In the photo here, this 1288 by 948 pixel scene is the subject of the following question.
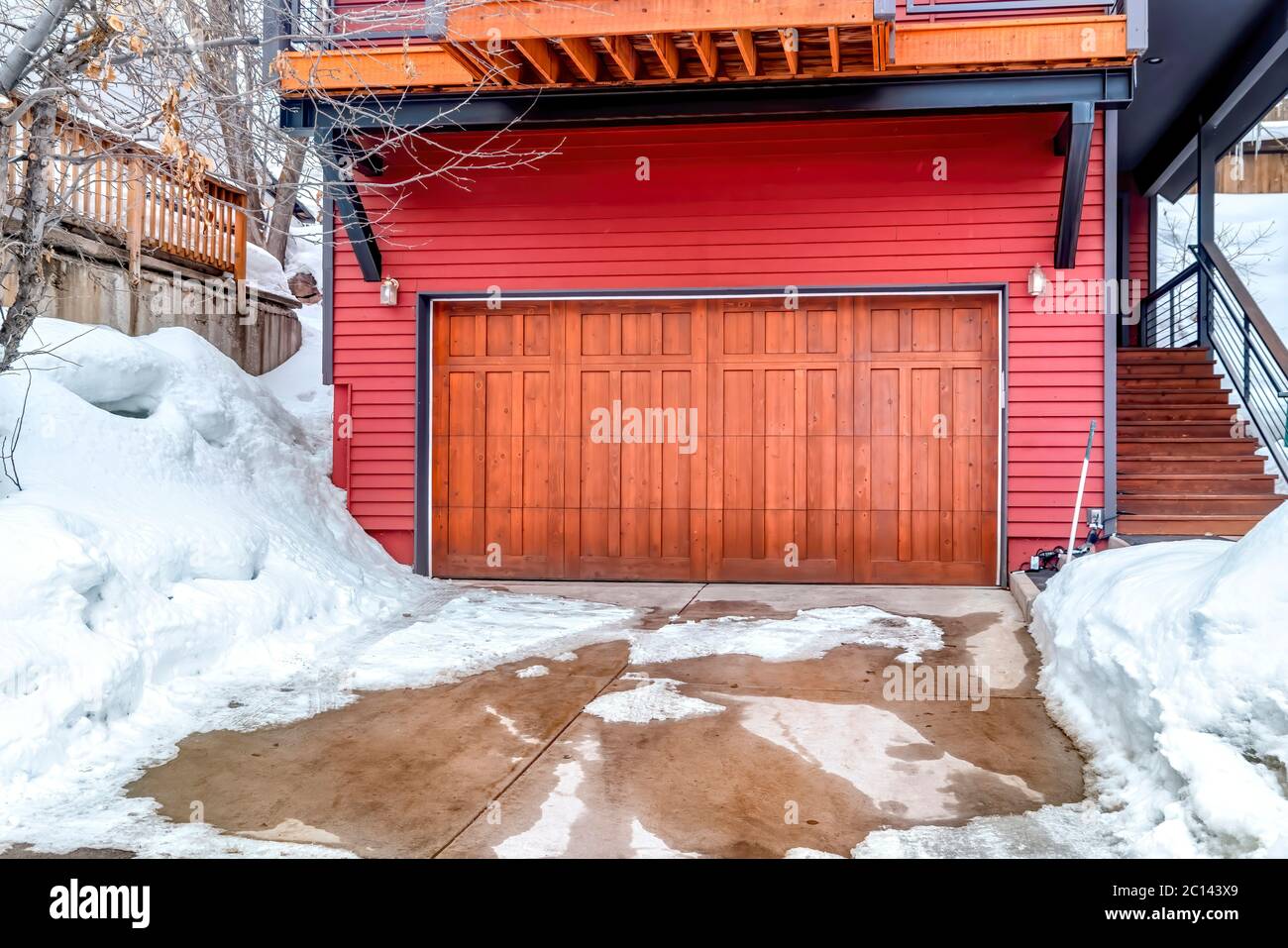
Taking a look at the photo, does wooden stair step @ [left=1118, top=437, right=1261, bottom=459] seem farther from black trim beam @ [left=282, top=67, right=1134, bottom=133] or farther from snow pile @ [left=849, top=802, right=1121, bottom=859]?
snow pile @ [left=849, top=802, right=1121, bottom=859]

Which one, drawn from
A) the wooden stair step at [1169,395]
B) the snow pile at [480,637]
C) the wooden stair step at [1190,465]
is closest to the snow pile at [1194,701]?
the snow pile at [480,637]

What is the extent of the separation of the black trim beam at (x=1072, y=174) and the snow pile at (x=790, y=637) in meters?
3.15

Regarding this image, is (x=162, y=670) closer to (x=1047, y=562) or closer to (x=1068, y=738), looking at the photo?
(x=1068, y=738)

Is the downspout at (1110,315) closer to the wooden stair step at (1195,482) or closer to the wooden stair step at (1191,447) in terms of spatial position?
the wooden stair step at (1195,482)

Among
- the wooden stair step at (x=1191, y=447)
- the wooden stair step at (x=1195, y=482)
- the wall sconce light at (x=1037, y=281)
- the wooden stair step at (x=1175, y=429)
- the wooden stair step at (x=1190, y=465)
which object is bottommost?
the wooden stair step at (x=1195, y=482)

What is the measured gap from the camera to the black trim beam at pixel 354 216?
24.5 ft

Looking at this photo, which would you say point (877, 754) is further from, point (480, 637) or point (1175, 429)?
point (1175, 429)

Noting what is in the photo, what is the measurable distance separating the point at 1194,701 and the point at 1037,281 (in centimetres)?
505

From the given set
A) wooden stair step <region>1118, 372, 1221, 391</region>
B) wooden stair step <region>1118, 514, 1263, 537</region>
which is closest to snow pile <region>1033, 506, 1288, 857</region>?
wooden stair step <region>1118, 514, 1263, 537</region>

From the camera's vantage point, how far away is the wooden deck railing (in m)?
6.92

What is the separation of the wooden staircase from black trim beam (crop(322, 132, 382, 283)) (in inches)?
245

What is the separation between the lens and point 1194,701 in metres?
3.01

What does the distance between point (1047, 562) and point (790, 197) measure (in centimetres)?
340

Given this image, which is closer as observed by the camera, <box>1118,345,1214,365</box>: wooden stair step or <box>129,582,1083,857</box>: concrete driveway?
<box>129,582,1083,857</box>: concrete driveway
